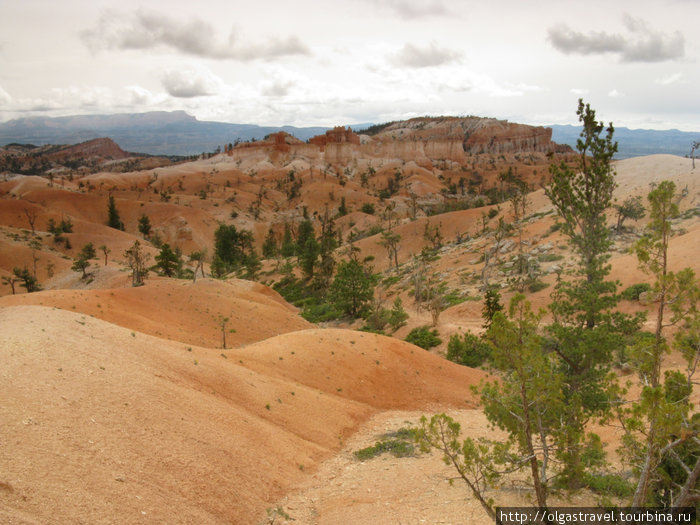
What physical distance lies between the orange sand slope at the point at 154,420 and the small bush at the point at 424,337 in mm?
9261

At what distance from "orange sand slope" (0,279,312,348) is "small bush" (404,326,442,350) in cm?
791

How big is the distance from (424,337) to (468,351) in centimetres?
388

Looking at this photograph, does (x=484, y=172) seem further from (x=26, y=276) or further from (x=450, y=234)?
(x=26, y=276)

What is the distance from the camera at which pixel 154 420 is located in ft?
35.6

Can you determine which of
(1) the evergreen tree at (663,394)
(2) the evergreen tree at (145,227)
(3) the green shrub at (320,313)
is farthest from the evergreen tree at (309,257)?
(1) the evergreen tree at (663,394)

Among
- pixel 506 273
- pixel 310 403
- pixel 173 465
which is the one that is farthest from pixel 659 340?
pixel 506 273

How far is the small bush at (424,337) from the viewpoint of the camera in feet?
95.5

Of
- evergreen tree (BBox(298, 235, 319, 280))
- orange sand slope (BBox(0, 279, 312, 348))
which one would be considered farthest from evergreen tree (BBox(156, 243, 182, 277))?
evergreen tree (BBox(298, 235, 319, 280))

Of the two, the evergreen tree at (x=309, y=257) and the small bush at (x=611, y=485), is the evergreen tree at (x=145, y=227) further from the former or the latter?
the small bush at (x=611, y=485)

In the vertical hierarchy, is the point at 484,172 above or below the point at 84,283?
above

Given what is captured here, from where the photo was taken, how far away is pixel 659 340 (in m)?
7.78

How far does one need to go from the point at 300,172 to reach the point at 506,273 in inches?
4161

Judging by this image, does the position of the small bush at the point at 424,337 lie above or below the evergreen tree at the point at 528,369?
below

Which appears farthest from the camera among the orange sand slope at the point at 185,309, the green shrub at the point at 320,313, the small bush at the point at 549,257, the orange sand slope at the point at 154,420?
the green shrub at the point at 320,313
